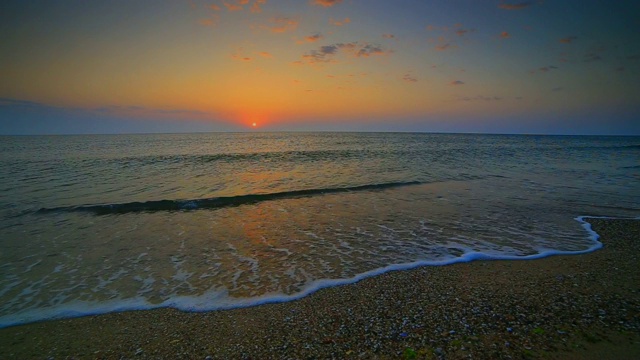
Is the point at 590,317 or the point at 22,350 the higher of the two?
the point at 590,317

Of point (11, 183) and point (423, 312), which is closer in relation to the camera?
point (423, 312)

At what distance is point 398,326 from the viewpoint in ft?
15.2

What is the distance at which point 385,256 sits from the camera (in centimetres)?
818

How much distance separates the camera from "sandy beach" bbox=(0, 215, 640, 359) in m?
4.09

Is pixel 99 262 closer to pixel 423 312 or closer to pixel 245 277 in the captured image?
pixel 245 277

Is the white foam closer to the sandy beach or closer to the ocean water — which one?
the ocean water

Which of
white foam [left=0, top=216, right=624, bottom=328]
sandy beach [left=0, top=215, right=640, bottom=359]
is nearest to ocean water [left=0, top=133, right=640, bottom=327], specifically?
white foam [left=0, top=216, right=624, bottom=328]

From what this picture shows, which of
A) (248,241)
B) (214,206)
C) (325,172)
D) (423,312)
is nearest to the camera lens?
(423,312)

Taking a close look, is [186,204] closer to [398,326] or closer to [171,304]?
[171,304]

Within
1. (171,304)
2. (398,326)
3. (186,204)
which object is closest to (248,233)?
(171,304)

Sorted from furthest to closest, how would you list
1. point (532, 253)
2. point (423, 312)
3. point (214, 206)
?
point (214, 206)
point (532, 253)
point (423, 312)

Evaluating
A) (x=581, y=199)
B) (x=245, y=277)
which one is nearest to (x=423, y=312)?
(x=245, y=277)

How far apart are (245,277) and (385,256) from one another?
4.00 meters

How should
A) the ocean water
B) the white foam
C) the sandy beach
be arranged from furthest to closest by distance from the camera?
the ocean water < the white foam < the sandy beach
